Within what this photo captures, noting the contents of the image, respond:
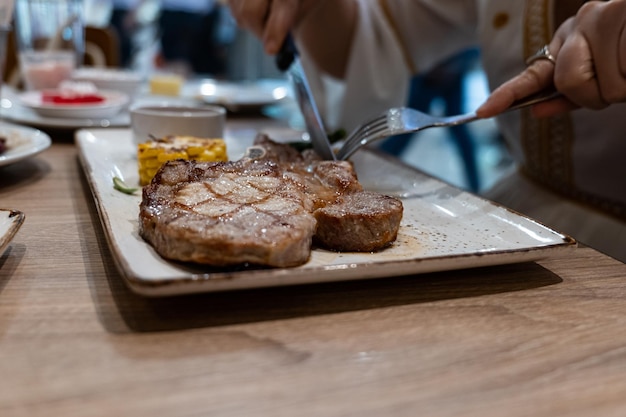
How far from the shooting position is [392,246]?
3.55 feet

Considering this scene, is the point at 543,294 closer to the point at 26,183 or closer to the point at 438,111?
the point at 26,183

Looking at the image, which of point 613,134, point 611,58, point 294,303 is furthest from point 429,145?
point 294,303

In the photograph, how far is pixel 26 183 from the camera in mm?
1485

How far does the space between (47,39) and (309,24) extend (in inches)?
53.1

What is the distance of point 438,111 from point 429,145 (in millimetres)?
1861

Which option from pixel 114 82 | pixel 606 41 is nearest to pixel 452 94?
pixel 114 82

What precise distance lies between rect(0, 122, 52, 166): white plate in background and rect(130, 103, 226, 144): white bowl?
27cm

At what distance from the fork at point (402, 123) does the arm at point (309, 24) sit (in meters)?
0.54

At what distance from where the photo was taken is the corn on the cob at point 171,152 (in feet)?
4.73

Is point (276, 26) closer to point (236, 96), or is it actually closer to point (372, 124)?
point (372, 124)

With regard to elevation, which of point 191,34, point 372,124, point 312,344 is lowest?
point 312,344

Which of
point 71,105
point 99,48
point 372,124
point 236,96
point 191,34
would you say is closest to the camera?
point 372,124

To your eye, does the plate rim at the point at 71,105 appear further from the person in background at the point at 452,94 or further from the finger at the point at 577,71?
the person in background at the point at 452,94

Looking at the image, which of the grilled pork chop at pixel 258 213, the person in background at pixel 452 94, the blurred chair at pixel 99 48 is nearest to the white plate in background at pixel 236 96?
the blurred chair at pixel 99 48
